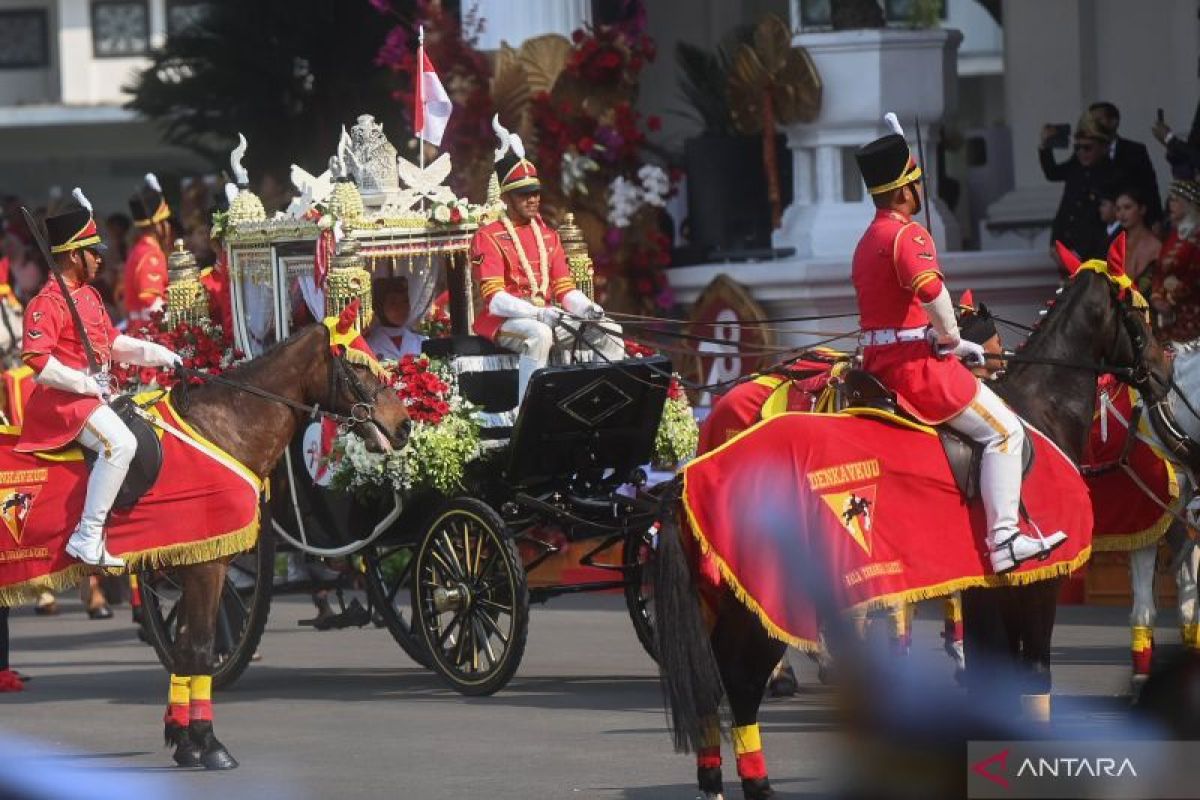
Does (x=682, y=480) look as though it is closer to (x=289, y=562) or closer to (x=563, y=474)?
(x=563, y=474)

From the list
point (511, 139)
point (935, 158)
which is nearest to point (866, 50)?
point (935, 158)

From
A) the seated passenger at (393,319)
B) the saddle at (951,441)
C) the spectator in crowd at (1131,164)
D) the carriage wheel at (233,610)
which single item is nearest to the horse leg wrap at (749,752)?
the saddle at (951,441)

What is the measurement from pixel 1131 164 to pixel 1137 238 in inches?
36.6

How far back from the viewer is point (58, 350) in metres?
10.9

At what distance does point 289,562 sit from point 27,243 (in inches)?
561

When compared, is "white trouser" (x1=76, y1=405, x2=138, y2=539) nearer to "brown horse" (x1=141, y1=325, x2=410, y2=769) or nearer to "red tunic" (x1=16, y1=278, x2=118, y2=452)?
"red tunic" (x1=16, y1=278, x2=118, y2=452)

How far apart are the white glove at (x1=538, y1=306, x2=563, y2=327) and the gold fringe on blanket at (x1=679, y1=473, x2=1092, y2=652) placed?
3.32m

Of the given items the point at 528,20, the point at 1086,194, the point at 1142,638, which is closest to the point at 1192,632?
the point at 1142,638

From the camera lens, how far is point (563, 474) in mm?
11789

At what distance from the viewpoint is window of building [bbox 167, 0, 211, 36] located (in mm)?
22422

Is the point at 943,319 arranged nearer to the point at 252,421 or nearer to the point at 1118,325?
the point at 1118,325

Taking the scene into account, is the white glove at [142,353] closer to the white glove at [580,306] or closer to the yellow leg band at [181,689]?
the yellow leg band at [181,689]

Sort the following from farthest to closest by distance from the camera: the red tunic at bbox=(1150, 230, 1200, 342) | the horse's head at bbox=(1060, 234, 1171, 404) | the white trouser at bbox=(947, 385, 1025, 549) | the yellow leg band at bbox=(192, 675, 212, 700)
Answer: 1. the red tunic at bbox=(1150, 230, 1200, 342)
2. the yellow leg band at bbox=(192, 675, 212, 700)
3. the horse's head at bbox=(1060, 234, 1171, 404)
4. the white trouser at bbox=(947, 385, 1025, 549)

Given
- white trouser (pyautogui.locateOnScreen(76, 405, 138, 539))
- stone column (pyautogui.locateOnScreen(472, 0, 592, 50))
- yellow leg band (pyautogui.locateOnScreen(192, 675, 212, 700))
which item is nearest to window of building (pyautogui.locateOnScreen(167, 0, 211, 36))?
stone column (pyautogui.locateOnScreen(472, 0, 592, 50))
